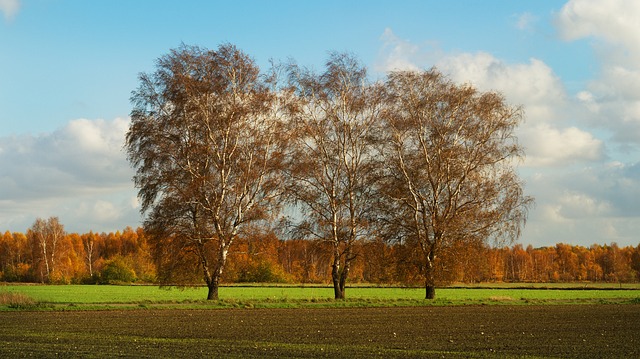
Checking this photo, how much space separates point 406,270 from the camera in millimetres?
49344

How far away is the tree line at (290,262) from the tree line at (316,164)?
59 cm

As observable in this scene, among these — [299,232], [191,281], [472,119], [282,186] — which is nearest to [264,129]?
[282,186]

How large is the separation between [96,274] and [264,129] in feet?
246

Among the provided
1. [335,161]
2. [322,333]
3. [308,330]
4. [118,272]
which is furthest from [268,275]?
[322,333]

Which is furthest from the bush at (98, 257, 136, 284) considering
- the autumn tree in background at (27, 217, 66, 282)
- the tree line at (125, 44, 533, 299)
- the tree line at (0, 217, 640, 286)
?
the tree line at (125, 44, 533, 299)

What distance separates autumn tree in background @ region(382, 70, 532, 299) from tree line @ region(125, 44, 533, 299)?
0.08m

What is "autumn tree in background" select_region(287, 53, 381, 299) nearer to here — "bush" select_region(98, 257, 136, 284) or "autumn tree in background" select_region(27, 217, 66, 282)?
"bush" select_region(98, 257, 136, 284)

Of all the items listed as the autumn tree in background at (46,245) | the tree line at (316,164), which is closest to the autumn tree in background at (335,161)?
the tree line at (316,164)

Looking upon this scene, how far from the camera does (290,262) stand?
9381cm

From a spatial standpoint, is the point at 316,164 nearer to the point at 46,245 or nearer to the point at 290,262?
the point at 290,262

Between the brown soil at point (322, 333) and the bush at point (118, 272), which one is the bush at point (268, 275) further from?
the brown soil at point (322, 333)

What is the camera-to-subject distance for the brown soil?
20484 mm

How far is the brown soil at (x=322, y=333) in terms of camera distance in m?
20.5

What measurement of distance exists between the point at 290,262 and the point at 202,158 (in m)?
49.5
